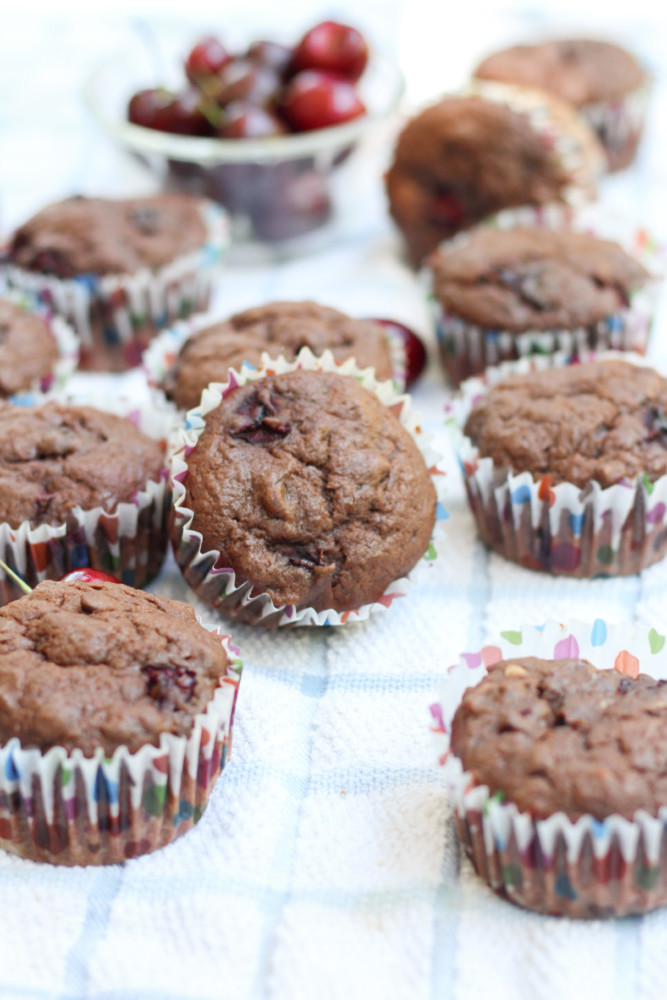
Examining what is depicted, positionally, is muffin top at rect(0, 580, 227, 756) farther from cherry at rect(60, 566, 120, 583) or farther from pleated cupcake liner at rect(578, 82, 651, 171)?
pleated cupcake liner at rect(578, 82, 651, 171)

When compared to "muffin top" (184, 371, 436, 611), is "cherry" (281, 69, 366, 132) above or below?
Result: above

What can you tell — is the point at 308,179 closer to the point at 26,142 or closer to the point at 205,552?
the point at 26,142

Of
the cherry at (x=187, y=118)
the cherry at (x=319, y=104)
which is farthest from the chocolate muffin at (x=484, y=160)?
the cherry at (x=187, y=118)

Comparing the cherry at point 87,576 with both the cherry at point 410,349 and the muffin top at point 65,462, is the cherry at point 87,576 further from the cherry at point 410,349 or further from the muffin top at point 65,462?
the cherry at point 410,349

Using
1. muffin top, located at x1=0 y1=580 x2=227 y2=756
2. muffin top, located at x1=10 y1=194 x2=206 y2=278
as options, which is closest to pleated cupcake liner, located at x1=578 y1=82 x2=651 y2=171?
muffin top, located at x1=10 y1=194 x2=206 y2=278

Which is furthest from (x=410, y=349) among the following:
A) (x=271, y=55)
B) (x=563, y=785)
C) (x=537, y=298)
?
(x=563, y=785)

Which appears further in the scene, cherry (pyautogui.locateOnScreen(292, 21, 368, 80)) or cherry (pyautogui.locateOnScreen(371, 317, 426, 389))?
cherry (pyautogui.locateOnScreen(292, 21, 368, 80))
